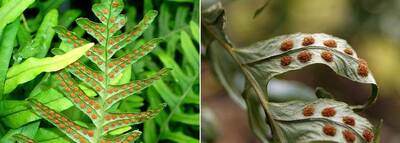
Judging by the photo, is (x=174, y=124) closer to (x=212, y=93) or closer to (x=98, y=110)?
(x=98, y=110)

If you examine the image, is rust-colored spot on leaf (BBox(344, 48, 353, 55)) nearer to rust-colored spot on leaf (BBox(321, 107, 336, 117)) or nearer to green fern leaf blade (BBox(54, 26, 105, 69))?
rust-colored spot on leaf (BBox(321, 107, 336, 117))

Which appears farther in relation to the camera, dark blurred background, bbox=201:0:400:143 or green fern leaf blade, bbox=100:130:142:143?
dark blurred background, bbox=201:0:400:143

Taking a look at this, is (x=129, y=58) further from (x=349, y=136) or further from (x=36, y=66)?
(x=349, y=136)

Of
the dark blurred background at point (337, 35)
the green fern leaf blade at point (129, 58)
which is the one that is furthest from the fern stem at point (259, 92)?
the dark blurred background at point (337, 35)

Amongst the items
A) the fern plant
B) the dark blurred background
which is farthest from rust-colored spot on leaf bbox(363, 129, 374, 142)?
the dark blurred background

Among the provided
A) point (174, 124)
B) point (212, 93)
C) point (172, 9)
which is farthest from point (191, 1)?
point (212, 93)

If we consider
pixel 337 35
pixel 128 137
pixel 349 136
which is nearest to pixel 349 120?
pixel 349 136
